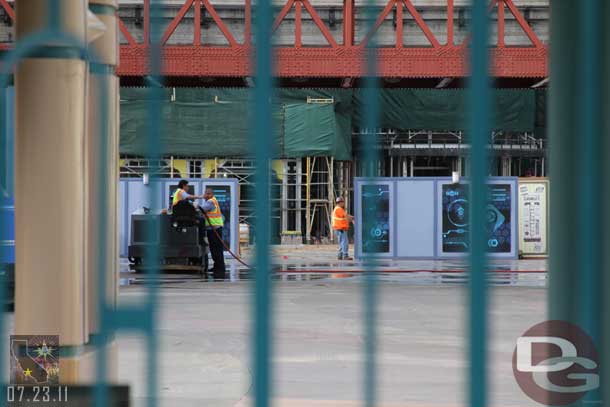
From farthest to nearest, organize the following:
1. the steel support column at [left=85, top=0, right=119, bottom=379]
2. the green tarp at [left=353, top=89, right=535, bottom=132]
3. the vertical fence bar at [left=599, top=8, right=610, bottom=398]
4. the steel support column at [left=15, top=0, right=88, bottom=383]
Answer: the green tarp at [left=353, top=89, right=535, bottom=132] → the steel support column at [left=15, top=0, right=88, bottom=383] → the steel support column at [left=85, top=0, right=119, bottom=379] → the vertical fence bar at [left=599, top=8, right=610, bottom=398]

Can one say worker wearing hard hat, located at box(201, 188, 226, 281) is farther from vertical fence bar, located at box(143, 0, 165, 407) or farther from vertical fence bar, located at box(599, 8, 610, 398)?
vertical fence bar, located at box(599, 8, 610, 398)

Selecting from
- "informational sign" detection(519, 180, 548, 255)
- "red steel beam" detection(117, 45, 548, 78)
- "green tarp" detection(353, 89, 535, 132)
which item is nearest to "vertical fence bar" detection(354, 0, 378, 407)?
"red steel beam" detection(117, 45, 548, 78)

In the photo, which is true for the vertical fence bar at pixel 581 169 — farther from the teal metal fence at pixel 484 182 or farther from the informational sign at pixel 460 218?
the informational sign at pixel 460 218

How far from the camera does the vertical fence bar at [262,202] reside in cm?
218

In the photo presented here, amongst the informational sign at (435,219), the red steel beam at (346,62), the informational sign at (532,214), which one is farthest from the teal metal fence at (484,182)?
the informational sign at (532,214)

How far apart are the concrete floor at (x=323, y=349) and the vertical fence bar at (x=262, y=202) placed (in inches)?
5.8

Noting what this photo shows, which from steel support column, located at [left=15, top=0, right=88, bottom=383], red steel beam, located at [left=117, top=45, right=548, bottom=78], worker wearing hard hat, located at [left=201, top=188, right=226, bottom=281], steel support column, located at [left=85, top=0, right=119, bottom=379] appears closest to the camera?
steel support column, located at [left=85, top=0, right=119, bottom=379]

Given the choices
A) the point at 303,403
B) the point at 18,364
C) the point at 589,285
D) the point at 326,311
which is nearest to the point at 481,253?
the point at 589,285

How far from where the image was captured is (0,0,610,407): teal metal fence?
214 centimetres

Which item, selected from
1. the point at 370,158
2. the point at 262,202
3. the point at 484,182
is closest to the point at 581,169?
the point at 484,182

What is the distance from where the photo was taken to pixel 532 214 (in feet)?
85.0

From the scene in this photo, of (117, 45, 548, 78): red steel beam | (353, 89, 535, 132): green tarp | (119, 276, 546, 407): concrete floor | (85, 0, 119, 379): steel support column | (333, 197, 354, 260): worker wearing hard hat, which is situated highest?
(353, 89, 535, 132): green tarp

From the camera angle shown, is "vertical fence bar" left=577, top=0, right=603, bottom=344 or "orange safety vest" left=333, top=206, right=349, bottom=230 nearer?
"vertical fence bar" left=577, top=0, right=603, bottom=344

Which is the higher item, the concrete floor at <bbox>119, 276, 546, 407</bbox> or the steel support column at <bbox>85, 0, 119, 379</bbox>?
the steel support column at <bbox>85, 0, 119, 379</bbox>
